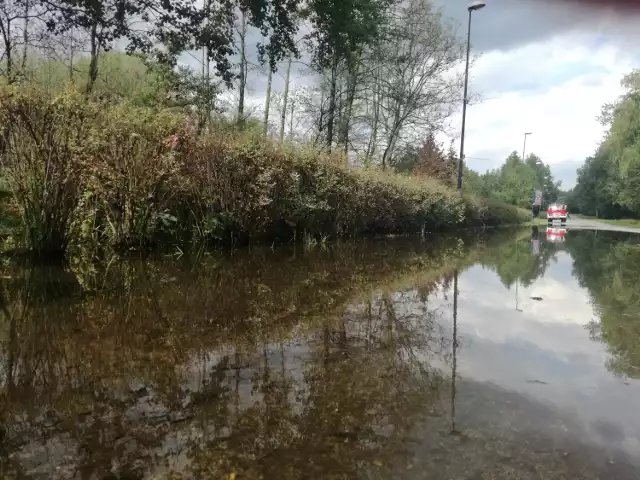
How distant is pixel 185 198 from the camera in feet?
35.0

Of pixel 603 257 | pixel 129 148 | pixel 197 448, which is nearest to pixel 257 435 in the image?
pixel 197 448

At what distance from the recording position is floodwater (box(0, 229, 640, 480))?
242cm

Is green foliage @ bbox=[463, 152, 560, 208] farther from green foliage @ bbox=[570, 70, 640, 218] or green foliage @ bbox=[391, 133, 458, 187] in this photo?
green foliage @ bbox=[570, 70, 640, 218]

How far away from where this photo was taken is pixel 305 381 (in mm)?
3457

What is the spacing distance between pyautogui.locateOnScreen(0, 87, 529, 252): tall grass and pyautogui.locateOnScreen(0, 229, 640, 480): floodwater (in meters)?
1.46

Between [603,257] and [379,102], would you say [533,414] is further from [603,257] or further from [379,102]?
[379,102]

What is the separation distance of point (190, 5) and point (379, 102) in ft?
Answer: 70.7

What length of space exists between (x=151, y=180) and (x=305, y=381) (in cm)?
712

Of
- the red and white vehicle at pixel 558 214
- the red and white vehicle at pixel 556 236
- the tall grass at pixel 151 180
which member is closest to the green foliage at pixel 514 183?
the red and white vehicle at pixel 558 214

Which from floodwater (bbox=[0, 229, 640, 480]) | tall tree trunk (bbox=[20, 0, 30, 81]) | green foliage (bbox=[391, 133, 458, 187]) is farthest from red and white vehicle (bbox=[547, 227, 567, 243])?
tall tree trunk (bbox=[20, 0, 30, 81])

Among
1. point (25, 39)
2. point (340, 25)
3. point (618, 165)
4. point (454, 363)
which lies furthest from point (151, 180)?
point (618, 165)

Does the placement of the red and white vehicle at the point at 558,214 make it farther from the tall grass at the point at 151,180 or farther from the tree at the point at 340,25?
the tree at the point at 340,25

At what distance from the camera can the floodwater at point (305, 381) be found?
7.93 ft

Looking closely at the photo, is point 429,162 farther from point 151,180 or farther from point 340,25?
point 340,25
